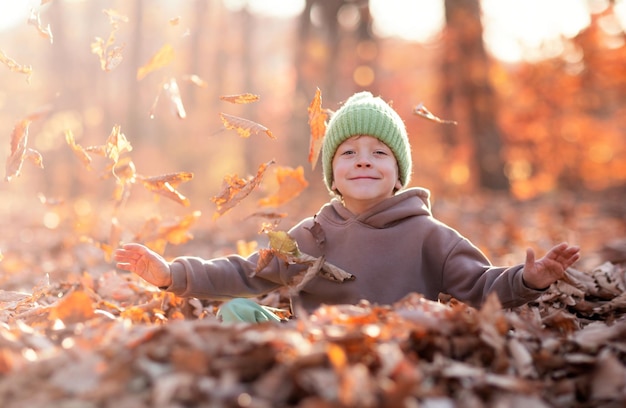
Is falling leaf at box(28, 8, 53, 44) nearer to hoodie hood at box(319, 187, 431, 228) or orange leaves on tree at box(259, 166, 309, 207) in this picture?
orange leaves on tree at box(259, 166, 309, 207)

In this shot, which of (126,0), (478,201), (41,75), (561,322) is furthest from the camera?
(41,75)

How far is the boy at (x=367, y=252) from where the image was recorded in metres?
2.74

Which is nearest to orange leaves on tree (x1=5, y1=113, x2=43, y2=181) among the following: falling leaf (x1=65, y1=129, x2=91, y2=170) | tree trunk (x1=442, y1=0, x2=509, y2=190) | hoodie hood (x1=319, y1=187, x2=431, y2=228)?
falling leaf (x1=65, y1=129, x2=91, y2=170)

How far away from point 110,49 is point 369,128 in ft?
4.29

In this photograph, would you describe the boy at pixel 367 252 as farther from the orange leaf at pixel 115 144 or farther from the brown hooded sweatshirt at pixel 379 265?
the orange leaf at pixel 115 144

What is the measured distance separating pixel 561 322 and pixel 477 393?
0.89 meters

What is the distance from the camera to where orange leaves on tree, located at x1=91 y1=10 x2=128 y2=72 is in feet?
10.4

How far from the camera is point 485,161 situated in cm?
1230

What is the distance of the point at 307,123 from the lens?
6.57 meters

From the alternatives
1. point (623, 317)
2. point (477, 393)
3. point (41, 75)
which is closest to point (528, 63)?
point (623, 317)

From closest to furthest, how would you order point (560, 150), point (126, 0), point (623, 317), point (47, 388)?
point (47, 388) → point (623, 317) → point (560, 150) → point (126, 0)

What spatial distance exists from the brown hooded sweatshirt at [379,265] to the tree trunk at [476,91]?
379 inches

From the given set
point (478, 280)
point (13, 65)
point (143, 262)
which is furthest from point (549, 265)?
point (13, 65)

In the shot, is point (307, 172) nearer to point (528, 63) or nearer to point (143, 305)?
point (528, 63)
